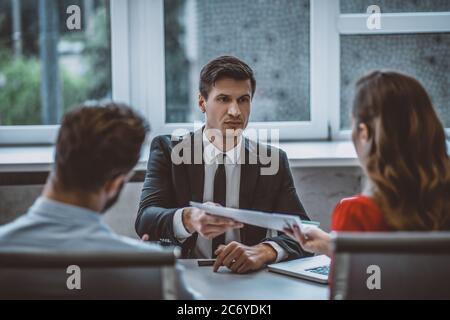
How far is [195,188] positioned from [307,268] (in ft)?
1.92

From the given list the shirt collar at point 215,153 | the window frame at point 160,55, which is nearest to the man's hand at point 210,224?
the shirt collar at point 215,153

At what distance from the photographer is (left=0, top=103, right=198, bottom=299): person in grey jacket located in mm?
1184

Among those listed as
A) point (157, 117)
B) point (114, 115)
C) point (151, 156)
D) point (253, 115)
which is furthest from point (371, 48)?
point (114, 115)

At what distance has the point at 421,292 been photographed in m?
1.09

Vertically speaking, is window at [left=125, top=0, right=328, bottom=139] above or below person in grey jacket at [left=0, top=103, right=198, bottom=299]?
above

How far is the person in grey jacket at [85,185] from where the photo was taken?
1.18 meters

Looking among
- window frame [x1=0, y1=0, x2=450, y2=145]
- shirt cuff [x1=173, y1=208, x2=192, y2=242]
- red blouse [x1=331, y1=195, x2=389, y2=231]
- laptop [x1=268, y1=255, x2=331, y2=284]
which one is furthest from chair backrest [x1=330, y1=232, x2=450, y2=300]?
window frame [x1=0, y1=0, x2=450, y2=145]

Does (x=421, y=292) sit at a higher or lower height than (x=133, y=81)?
lower

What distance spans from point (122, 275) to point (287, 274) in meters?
0.74

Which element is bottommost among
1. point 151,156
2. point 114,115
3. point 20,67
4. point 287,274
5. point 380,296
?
point 287,274

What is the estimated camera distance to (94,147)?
1253 mm

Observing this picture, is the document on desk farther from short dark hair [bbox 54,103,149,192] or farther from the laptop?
short dark hair [bbox 54,103,149,192]

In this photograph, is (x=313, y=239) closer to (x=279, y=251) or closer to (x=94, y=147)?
(x=279, y=251)
